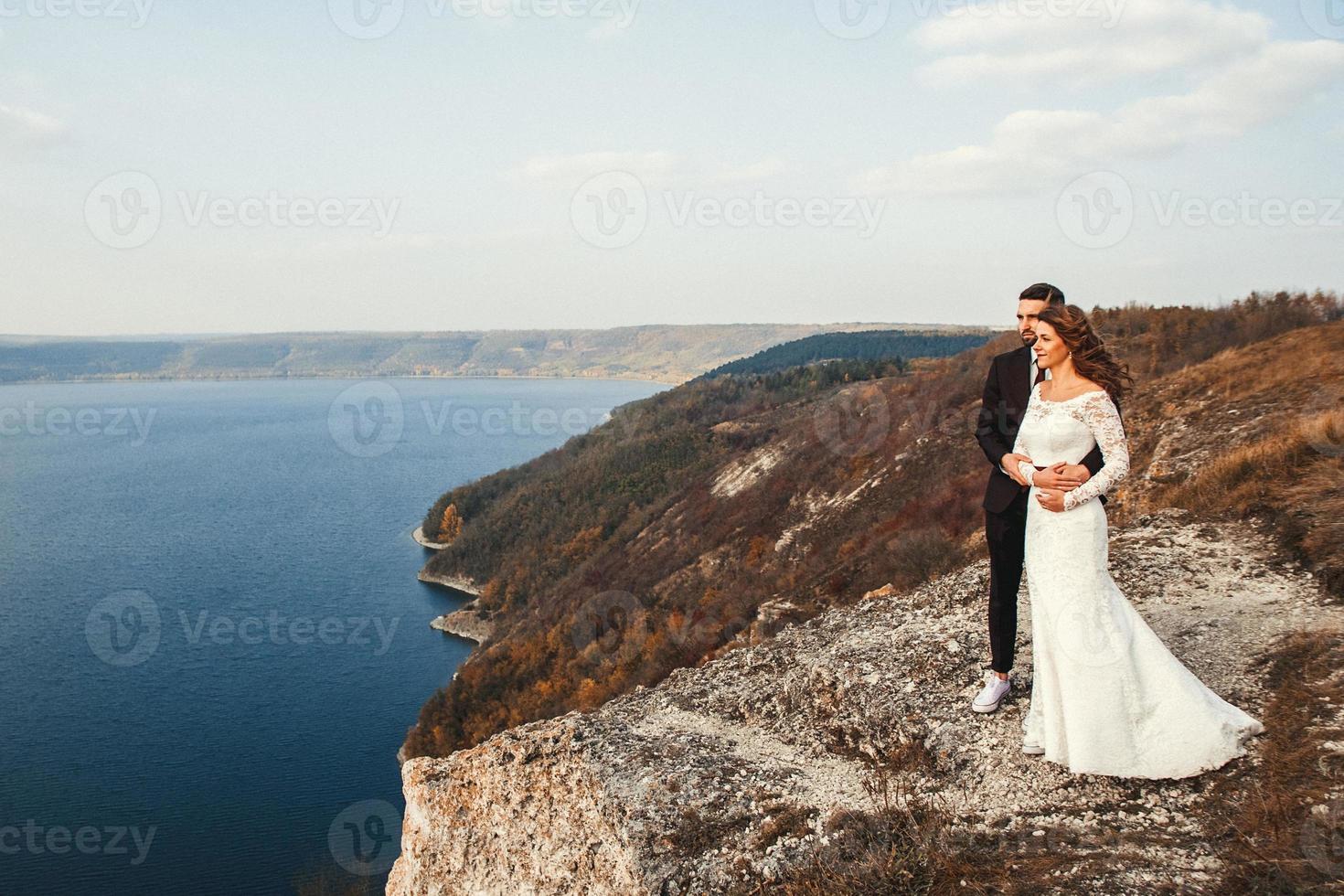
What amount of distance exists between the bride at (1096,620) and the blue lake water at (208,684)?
1669 inches

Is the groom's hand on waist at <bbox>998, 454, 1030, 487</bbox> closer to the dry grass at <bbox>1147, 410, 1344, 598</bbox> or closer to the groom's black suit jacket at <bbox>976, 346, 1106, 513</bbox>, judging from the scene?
the groom's black suit jacket at <bbox>976, 346, 1106, 513</bbox>

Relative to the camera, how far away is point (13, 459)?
16150 centimetres

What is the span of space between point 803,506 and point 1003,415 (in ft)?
121

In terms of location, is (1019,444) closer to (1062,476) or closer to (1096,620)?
(1062,476)

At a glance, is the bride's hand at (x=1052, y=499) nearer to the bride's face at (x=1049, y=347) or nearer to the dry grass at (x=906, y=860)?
the bride's face at (x=1049, y=347)

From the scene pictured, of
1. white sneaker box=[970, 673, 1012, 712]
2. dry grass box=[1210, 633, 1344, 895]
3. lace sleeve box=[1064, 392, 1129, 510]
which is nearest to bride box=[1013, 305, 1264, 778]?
lace sleeve box=[1064, 392, 1129, 510]

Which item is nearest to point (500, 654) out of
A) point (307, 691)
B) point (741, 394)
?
point (307, 691)

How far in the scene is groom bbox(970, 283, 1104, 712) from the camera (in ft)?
18.0

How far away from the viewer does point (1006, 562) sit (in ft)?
20.3

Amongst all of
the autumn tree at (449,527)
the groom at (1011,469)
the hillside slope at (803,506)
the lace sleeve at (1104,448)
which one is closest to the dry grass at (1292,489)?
the hillside slope at (803,506)

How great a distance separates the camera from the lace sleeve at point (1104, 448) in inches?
209

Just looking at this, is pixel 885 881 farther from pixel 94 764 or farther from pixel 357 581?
pixel 357 581

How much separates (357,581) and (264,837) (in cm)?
4577

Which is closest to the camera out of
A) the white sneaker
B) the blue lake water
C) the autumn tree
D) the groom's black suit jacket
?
the groom's black suit jacket
